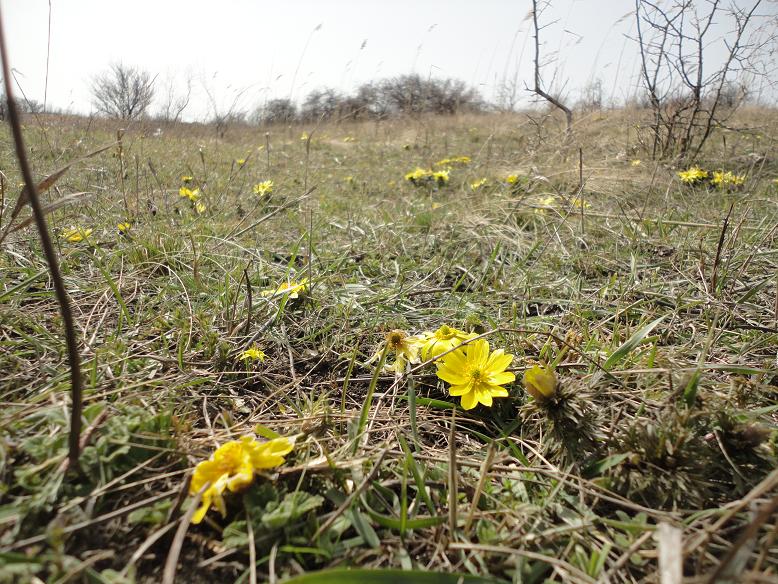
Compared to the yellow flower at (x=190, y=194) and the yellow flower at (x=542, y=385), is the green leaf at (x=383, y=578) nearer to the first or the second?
the yellow flower at (x=542, y=385)

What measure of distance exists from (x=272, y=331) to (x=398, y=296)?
55cm

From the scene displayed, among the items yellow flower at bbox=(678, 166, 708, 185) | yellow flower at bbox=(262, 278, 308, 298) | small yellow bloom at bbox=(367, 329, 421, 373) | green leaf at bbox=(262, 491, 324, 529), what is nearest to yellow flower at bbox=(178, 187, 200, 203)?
yellow flower at bbox=(262, 278, 308, 298)

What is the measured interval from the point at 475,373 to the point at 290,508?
56 centimetres

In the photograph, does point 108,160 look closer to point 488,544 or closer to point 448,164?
point 448,164

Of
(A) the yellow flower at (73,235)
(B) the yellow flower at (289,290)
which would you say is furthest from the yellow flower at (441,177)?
(A) the yellow flower at (73,235)

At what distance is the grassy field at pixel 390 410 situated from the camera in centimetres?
71

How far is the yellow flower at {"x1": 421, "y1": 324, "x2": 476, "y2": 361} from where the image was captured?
119 centimetres

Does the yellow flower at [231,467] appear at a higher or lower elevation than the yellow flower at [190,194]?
lower

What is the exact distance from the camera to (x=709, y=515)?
0.76m

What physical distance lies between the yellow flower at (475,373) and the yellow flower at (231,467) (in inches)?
18.0

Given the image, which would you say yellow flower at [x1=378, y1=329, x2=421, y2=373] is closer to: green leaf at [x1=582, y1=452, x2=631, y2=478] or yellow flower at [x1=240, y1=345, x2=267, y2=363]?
yellow flower at [x1=240, y1=345, x2=267, y2=363]

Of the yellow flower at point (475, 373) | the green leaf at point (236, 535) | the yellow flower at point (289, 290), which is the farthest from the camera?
the yellow flower at point (289, 290)

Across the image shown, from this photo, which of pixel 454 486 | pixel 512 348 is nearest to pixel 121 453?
pixel 454 486

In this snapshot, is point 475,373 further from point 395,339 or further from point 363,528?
point 363,528
